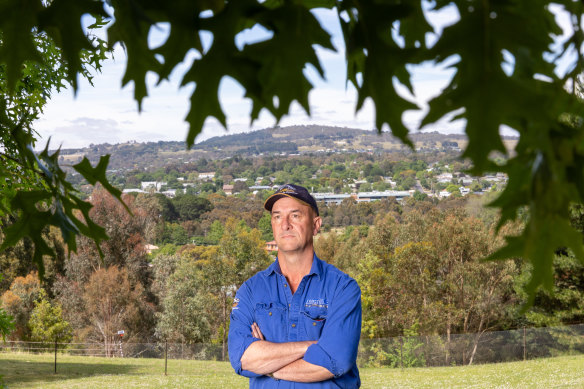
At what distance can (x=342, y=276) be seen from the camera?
2113 mm

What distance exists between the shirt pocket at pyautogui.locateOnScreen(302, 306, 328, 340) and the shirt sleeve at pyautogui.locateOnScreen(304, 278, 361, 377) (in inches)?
1.6

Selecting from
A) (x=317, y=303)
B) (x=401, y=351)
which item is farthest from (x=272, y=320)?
(x=401, y=351)

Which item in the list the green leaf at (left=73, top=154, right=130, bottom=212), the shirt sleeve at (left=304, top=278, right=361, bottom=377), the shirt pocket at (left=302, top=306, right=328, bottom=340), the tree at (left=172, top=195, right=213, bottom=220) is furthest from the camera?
the tree at (left=172, top=195, right=213, bottom=220)

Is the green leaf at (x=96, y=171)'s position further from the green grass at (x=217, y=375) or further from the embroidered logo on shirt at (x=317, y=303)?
the green grass at (x=217, y=375)

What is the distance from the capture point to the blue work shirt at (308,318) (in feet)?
6.38

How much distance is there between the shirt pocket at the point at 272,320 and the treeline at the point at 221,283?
17245 millimetres

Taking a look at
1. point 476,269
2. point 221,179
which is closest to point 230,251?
point 476,269

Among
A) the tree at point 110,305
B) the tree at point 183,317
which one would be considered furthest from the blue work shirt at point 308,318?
the tree at point 110,305

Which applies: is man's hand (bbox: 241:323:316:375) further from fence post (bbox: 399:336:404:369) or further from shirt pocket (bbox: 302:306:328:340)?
fence post (bbox: 399:336:404:369)

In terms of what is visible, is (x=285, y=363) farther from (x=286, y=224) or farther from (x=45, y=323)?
(x=45, y=323)

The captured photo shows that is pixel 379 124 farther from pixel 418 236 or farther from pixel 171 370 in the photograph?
pixel 418 236

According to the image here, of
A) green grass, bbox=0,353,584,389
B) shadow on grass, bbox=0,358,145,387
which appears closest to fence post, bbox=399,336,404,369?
green grass, bbox=0,353,584,389

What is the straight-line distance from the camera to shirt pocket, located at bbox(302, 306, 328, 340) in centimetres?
203

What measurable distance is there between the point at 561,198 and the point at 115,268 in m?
26.1
